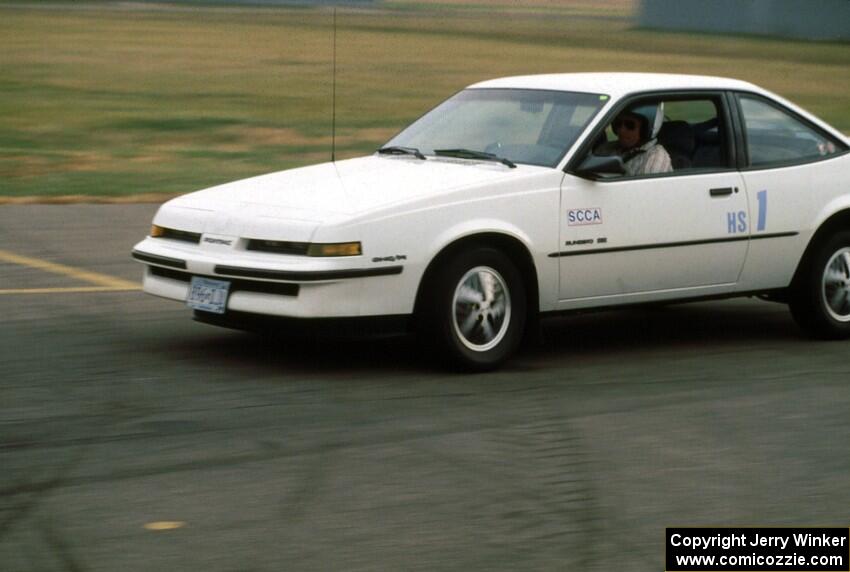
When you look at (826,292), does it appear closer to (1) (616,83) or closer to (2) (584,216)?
(1) (616,83)

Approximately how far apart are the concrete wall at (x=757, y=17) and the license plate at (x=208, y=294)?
38.6 m

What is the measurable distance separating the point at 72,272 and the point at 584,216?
4244mm

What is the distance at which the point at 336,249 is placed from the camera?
295 inches

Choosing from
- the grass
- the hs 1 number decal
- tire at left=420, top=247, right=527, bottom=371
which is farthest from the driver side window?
the grass

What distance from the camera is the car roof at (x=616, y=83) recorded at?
876 centimetres

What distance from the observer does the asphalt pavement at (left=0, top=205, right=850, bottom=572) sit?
17.1 ft

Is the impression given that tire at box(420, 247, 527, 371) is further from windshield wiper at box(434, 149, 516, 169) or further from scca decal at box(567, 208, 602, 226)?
windshield wiper at box(434, 149, 516, 169)

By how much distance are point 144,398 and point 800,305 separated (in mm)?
3864

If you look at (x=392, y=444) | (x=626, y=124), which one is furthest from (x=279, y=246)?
(x=626, y=124)

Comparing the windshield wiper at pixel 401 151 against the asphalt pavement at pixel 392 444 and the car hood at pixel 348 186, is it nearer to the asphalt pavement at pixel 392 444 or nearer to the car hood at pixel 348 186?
the car hood at pixel 348 186

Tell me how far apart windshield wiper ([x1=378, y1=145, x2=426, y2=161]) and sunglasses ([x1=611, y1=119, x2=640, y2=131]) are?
3.48 ft

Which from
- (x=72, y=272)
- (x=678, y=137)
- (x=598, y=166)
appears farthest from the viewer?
(x=72, y=272)

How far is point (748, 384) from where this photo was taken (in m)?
7.94

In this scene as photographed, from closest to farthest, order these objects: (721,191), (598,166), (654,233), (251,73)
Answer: (598,166) < (654,233) < (721,191) < (251,73)
